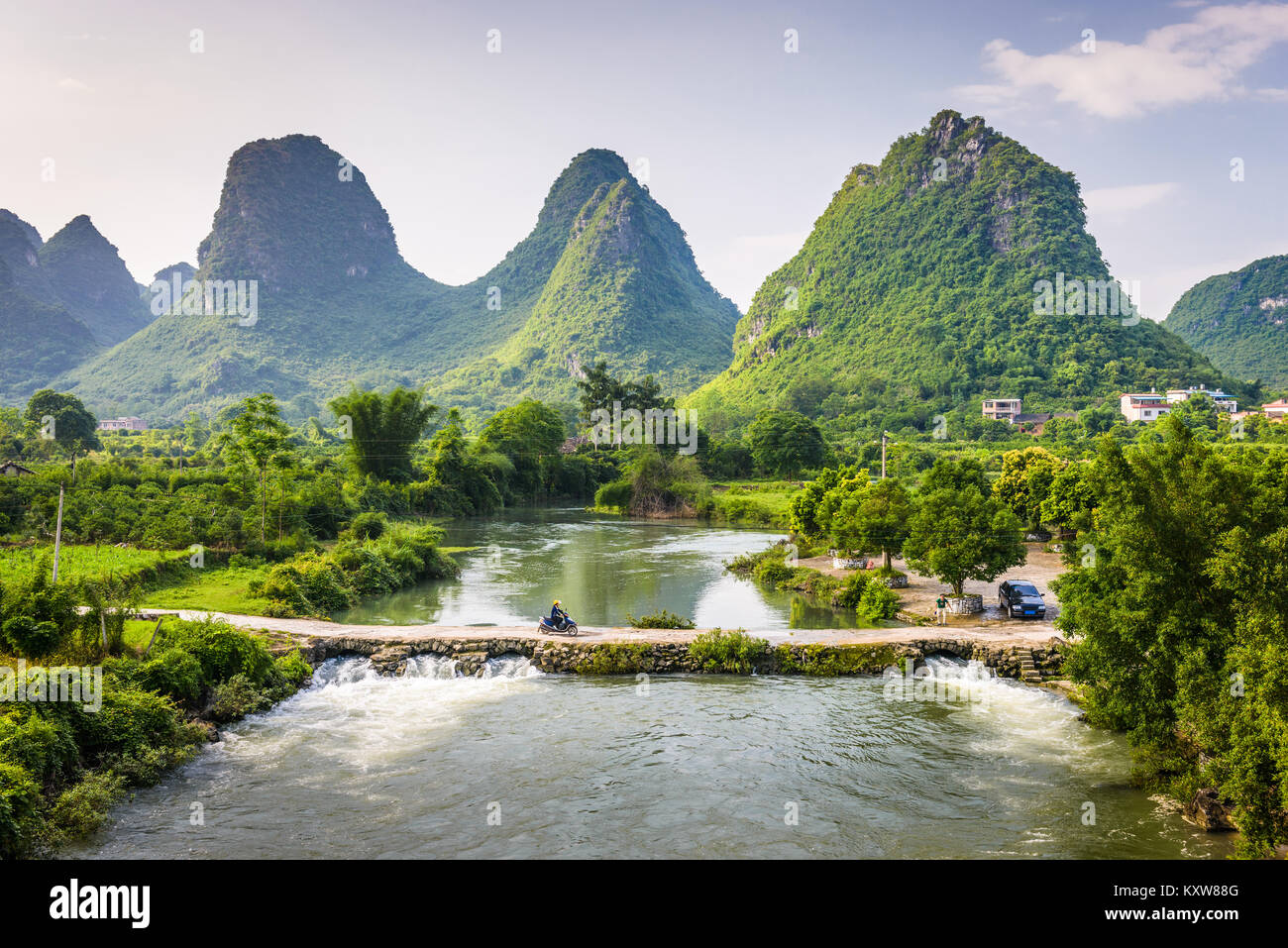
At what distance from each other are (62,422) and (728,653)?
71059mm

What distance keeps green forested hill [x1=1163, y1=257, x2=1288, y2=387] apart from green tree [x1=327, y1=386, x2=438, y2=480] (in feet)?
427

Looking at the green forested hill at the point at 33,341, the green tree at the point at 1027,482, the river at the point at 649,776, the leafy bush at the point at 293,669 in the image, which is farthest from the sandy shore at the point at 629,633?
the green forested hill at the point at 33,341

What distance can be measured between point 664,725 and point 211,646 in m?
9.83

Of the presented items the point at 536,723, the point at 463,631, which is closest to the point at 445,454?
the point at 463,631

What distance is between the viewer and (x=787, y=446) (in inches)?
3000

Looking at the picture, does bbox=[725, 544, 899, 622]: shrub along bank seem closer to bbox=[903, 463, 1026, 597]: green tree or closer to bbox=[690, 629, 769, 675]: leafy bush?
bbox=[903, 463, 1026, 597]: green tree

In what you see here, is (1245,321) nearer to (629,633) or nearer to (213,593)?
(629,633)

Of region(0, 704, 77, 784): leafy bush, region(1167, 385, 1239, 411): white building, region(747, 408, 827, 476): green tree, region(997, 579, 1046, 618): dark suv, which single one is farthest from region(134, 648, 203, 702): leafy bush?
region(1167, 385, 1239, 411): white building

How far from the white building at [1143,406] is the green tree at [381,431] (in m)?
69.4

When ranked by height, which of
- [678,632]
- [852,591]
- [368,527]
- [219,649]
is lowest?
[678,632]

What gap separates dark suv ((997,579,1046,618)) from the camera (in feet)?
76.1

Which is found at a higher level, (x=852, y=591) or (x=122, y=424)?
(x=122, y=424)

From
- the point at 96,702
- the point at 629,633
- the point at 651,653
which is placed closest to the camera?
the point at 96,702

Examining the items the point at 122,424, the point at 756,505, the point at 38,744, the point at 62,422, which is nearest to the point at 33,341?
the point at 122,424
